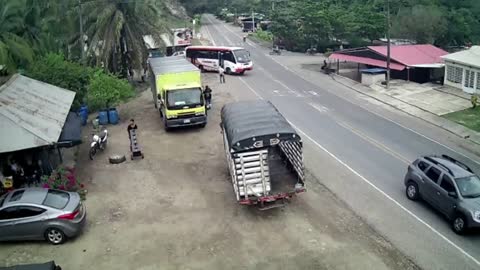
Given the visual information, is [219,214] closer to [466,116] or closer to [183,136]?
[183,136]

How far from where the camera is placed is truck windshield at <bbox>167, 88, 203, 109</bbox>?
91.0 ft

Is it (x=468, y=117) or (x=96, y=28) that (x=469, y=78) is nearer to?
(x=468, y=117)

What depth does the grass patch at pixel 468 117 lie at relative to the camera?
2995cm

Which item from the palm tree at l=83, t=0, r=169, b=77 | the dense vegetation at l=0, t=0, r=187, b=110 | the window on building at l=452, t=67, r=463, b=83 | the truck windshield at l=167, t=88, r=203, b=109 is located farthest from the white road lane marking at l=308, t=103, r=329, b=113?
the palm tree at l=83, t=0, r=169, b=77

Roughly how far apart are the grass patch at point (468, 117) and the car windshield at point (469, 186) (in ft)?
42.1

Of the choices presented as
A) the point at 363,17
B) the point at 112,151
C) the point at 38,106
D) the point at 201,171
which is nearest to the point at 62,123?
the point at 38,106

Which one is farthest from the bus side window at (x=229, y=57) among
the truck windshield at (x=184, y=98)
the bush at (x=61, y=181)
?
the bush at (x=61, y=181)

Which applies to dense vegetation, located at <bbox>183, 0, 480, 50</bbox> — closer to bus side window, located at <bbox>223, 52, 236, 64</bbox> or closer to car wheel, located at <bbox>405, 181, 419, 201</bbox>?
bus side window, located at <bbox>223, 52, 236, 64</bbox>

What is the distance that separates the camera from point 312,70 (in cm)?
5172

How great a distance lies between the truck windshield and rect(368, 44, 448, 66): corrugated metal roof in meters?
21.4

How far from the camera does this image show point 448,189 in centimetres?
1733

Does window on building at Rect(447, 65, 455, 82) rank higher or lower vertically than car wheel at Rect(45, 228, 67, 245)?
lower

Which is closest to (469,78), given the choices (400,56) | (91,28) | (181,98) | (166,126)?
(400,56)

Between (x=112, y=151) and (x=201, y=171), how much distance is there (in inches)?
216
